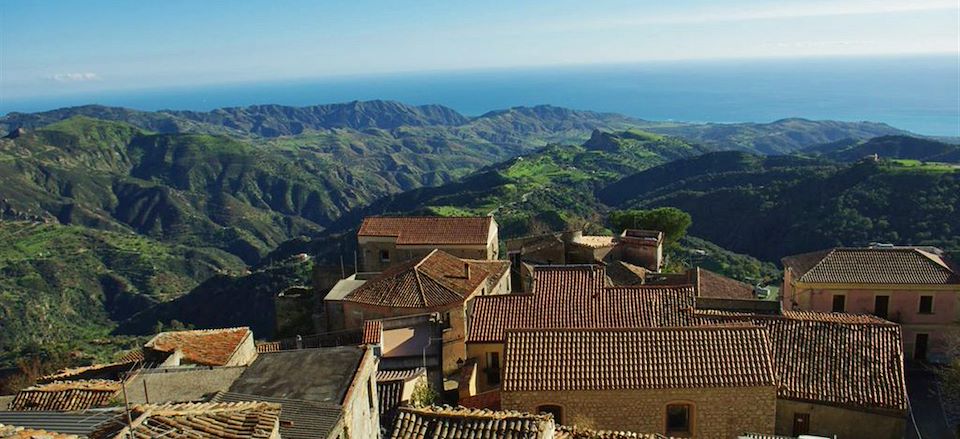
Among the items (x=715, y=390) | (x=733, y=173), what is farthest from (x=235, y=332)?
(x=733, y=173)

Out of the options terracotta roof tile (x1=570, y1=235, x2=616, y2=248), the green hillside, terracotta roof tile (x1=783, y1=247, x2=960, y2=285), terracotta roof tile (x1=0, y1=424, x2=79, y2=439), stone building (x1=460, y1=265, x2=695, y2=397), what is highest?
terracotta roof tile (x1=0, y1=424, x2=79, y2=439)

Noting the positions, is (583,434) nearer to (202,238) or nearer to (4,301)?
(4,301)

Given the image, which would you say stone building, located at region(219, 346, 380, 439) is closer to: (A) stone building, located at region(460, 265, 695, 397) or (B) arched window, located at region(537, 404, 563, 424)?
(B) arched window, located at region(537, 404, 563, 424)

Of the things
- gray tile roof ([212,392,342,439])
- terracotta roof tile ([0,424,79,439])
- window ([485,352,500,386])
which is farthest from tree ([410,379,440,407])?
terracotta roof tile ([0,424,79,439])

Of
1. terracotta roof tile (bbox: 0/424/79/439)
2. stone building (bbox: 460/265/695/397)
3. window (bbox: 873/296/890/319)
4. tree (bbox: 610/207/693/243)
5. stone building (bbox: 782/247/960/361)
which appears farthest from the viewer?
tree (bbox: 610/207/693/243)

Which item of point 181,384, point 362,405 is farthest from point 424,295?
point 362,405

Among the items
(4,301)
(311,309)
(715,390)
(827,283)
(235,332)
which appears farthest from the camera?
(4,301)

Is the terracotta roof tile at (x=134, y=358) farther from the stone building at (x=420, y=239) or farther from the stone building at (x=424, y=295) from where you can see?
the stone building at (x=420, y=239)
